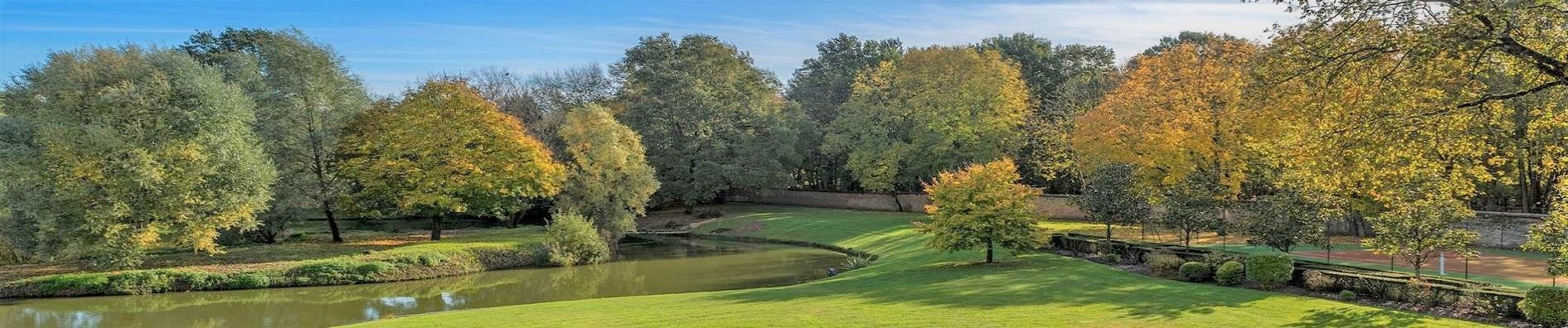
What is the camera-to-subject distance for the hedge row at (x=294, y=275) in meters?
23.7

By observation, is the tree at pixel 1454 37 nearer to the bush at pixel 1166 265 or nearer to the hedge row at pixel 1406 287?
the hedge row at pixel 1406 287

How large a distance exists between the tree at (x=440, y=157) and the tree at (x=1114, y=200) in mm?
21458

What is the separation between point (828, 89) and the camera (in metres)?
65.4

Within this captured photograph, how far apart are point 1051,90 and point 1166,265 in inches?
1542

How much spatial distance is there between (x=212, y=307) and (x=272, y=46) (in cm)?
1674

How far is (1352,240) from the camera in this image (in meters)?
28.4

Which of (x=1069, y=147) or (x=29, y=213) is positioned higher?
(x=1069, y=147)

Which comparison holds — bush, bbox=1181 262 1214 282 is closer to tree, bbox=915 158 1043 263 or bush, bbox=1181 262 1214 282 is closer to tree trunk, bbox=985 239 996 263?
tree, bbox=915 158 1043 263

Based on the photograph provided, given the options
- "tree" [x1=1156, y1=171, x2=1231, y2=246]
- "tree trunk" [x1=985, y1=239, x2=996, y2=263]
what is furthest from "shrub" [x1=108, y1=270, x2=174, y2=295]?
"tree" [x1=1156, y1=171, x2=1231, y2=246]

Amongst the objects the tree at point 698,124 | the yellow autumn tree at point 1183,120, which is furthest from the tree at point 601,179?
the yellow autumn tree at point 1183,120

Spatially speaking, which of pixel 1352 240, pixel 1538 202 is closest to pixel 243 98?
pixel 1352 240

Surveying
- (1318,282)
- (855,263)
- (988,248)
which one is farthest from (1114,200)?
(1318,282)

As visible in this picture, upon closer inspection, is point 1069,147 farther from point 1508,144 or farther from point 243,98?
point 243,98

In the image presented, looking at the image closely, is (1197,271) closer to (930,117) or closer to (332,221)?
(930,117)
